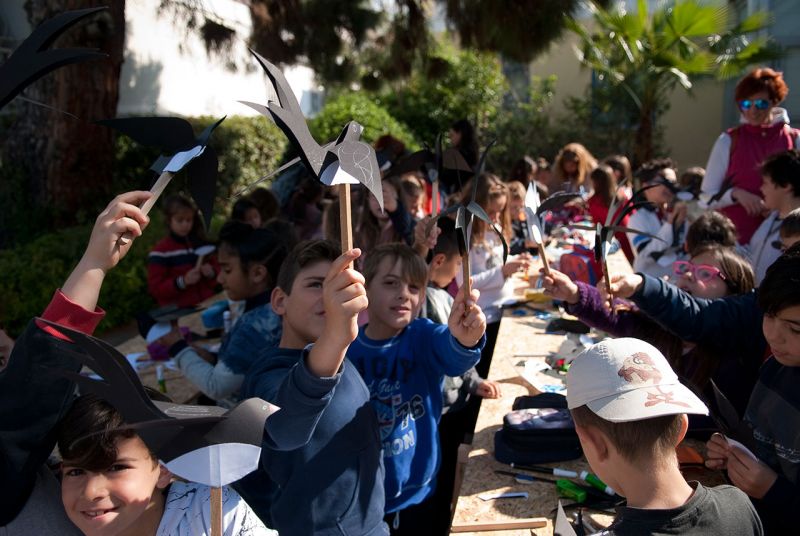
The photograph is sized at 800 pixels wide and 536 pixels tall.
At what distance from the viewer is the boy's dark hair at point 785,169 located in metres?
3.63

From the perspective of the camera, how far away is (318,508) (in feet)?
6.75

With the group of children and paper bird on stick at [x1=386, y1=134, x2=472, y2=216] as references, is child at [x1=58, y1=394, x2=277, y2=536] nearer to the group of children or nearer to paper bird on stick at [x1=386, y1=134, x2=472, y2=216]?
the group of children

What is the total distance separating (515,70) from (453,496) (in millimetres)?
18686

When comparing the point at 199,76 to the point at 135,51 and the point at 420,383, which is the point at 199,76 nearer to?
the point at 135,51

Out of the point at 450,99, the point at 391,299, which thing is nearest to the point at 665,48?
the point at 450,99

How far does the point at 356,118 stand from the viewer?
47.6 ft

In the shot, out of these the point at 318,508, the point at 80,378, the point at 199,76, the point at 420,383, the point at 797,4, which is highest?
the point at 797,4

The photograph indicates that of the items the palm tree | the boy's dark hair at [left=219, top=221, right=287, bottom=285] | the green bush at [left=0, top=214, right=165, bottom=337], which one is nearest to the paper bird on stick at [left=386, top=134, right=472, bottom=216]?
the boy's dark hair at [left=219, top=221, right=287, bottom=285]

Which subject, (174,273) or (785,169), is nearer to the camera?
(785,169)

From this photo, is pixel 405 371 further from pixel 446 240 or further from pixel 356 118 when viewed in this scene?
pixel 356 118

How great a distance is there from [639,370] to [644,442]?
5.8 inches

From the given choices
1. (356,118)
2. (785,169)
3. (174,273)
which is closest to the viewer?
(785,169)

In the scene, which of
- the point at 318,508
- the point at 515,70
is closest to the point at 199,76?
the point at 515,70

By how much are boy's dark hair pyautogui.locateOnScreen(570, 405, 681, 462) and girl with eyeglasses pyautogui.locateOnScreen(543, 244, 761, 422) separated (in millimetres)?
1062
